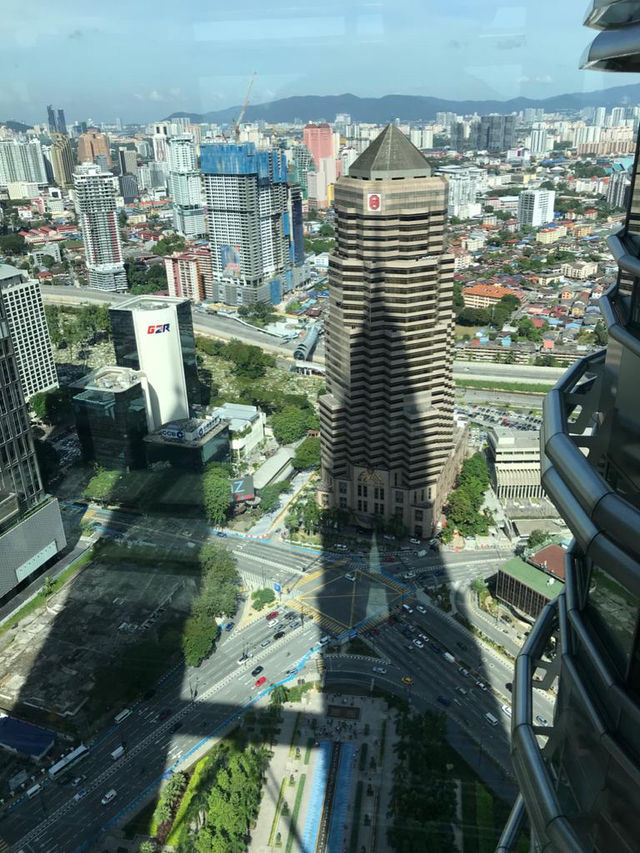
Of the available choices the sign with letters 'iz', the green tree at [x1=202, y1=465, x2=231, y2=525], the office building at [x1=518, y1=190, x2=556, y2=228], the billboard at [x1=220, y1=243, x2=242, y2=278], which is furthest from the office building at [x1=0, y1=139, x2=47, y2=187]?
the sign with letters 'iz'

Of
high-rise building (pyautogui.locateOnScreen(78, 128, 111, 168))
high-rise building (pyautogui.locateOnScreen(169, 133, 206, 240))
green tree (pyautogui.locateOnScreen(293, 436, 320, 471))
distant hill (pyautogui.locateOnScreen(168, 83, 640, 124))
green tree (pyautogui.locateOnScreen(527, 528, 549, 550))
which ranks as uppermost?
distant hill (pyautogui.locateOnScreen(168, 83, 640, 124))

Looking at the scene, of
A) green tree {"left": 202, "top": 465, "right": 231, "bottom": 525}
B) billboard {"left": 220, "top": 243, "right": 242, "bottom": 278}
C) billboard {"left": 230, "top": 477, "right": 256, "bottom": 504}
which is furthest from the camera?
billboard {"left": 220, "top": 243, "right": 242, "bottom": 278}

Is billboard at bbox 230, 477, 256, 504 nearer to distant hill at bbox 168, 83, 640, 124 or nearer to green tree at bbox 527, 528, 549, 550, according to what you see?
green tree at bbox 527, 528, 549, 550

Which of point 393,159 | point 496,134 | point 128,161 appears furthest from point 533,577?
point 128,161

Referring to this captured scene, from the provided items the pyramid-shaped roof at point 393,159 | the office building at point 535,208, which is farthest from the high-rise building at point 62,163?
the pyramid-shaped roof at point 393,159

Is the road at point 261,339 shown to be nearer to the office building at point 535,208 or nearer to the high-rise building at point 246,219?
the high-rise building at point 246,219

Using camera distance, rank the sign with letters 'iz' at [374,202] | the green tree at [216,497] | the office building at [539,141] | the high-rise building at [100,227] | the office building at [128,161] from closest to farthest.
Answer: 1. the sign with letters 'iz' at [374,202]
2. the green tree at [216,497]
3. the high-rise building at [100,227]
4. the office building at [539,141]
5. the office building at [128,161]
